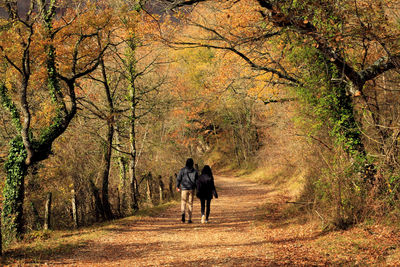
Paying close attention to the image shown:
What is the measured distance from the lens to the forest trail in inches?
249

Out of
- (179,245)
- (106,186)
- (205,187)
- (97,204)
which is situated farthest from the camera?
(106,186)

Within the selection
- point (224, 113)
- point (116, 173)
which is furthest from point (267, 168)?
point (116, 173)

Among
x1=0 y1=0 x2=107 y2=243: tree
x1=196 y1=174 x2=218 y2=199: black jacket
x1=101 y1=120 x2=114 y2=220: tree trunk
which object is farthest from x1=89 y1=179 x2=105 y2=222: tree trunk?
x1=196 y1=174 x2=218 y2=199: black jacket

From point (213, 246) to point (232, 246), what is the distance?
46 centimetres

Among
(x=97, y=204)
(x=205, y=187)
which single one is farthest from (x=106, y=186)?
(x=205, y=187)

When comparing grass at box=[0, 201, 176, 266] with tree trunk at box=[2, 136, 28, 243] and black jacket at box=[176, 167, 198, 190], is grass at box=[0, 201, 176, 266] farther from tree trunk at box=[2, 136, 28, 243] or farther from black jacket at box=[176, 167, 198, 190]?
black jacket at box=[176, 167, 198, 190]

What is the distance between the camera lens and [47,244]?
8.09 m

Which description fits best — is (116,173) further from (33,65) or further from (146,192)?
(33,65)

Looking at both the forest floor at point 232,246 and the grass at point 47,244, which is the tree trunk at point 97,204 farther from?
the forest floor at point 232,246

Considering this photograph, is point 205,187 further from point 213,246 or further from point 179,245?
point 213,246

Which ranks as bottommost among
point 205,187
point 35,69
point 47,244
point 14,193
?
point 47,244

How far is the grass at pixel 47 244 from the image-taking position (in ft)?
22.3

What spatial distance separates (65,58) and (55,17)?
1.51 m

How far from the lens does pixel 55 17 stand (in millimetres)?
11688
